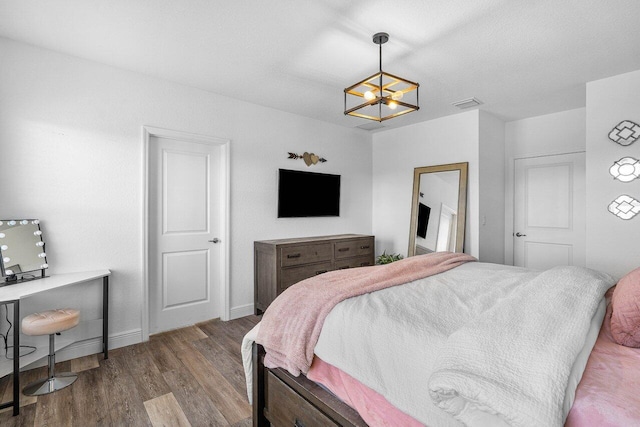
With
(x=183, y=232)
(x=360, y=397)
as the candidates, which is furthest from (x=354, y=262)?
(x=360, y=397)

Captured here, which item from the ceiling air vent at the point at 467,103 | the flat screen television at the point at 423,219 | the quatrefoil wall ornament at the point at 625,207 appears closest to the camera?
the quatrefoil wall ornament at the point at 625,207

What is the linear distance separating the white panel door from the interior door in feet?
13.4

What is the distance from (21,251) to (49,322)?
654 mm

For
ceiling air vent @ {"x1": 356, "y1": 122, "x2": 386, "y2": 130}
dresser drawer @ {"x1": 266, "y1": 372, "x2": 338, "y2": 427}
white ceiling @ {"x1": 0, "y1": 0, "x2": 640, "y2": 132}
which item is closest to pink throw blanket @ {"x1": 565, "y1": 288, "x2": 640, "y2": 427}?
dresser drawer @ {"x1": 266, "y1": 372, "x2": 338, "y2": 427}

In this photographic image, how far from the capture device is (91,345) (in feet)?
9.12

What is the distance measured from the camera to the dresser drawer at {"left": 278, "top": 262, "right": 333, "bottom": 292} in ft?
11.7

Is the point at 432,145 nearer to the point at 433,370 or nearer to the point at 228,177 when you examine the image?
the point at 228,177

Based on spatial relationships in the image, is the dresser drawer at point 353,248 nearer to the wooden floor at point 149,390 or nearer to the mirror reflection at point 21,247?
the wooden floor at point 149,390

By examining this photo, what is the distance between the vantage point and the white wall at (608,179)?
296 cm

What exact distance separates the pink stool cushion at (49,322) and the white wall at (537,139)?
5009 mm

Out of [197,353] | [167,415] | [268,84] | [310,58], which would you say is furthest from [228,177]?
[167,415]

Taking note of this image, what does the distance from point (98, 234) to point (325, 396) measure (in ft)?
8.43

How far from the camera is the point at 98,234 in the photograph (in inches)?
112

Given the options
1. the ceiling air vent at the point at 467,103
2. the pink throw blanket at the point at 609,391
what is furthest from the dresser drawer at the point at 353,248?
the pink throw blanket at the point at 609,391
